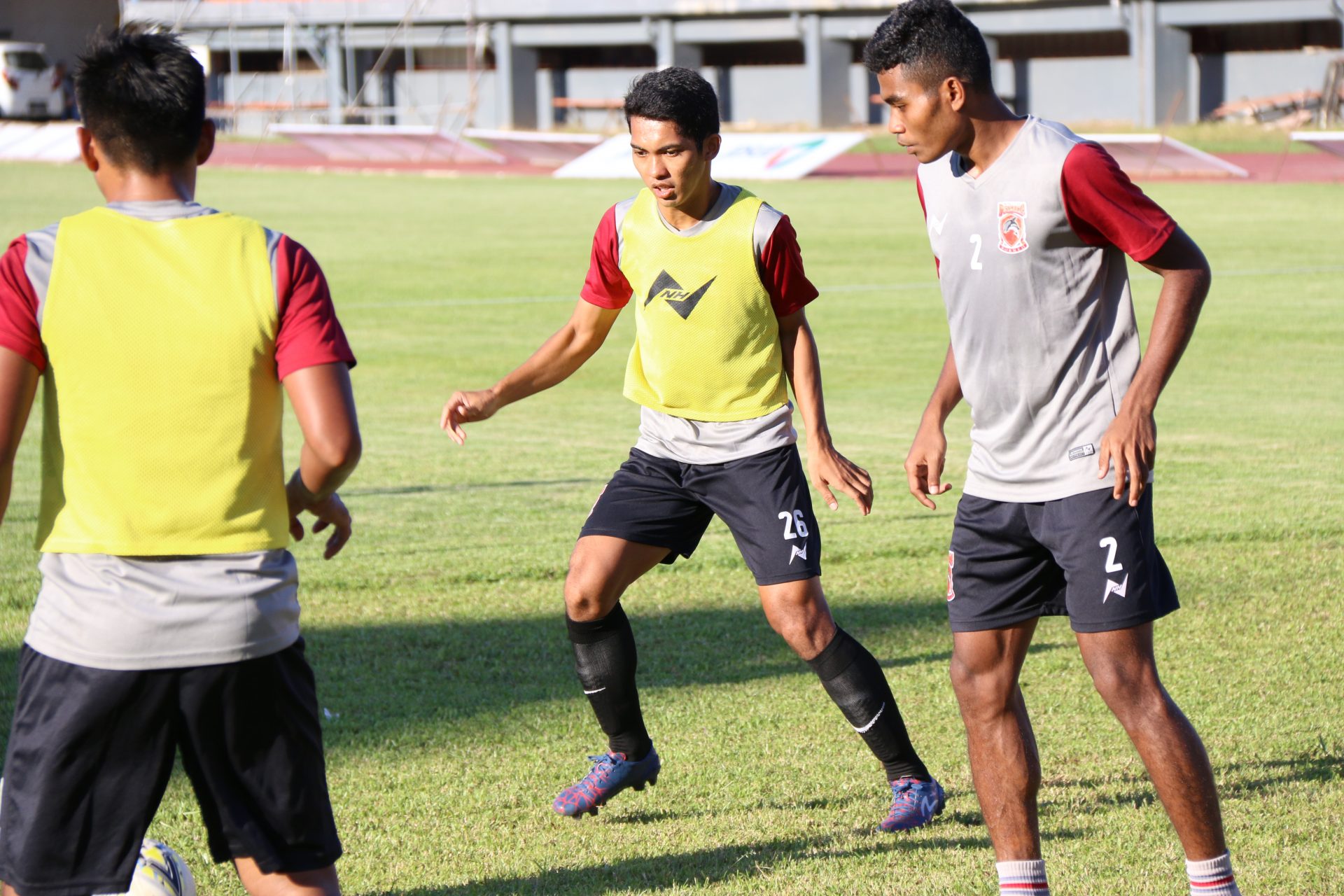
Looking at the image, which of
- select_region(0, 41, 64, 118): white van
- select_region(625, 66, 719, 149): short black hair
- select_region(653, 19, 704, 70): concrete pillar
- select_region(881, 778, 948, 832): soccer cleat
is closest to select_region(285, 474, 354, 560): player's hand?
select_region(625, 66, 719, 149): short black hair

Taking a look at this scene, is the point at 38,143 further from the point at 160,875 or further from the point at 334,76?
the point at 160,875

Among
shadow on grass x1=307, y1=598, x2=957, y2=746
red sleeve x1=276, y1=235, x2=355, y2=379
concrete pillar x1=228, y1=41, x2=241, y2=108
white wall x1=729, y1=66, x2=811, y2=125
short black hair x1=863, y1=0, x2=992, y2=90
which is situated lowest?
shadow on grass x1=307, y1=598, x2=957, y2=746

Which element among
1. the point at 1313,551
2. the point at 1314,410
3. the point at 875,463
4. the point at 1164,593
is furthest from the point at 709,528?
the point at 1314,410

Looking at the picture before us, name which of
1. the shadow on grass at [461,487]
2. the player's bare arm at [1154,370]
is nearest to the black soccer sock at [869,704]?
the player's bare arm at [1154,370]

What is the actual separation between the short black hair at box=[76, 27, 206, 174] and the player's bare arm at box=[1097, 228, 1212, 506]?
1978 mm

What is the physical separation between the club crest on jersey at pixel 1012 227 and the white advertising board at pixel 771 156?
35.9 m

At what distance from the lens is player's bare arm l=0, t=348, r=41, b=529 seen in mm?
2814

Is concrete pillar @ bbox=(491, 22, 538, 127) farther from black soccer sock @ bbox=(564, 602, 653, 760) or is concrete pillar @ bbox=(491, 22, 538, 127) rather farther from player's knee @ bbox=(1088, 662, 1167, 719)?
player's knee @ bbox=(1088, 662, 1167, 719)

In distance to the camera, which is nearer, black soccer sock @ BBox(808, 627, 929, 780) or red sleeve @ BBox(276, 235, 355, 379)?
red sleeve @ BBox(276, 235, 355, 379)

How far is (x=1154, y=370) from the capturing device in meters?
3.61

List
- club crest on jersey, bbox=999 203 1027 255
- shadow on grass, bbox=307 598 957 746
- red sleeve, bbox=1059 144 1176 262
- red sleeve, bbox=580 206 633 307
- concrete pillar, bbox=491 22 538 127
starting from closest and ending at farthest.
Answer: red sleeve, bbox=1059 144 1176 262
club crest on jersey, bbox=999 203 1027 255
red sleeve, bbox=580 206 633 307
shadow on grass, bbox=307 598 957 746
concrete pillar, bbox=491 22 538 127

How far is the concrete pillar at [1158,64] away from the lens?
170 feet

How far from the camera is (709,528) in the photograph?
29.1ft

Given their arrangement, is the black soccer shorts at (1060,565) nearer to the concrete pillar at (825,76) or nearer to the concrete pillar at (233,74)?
the concrete pillar at (825,76)
